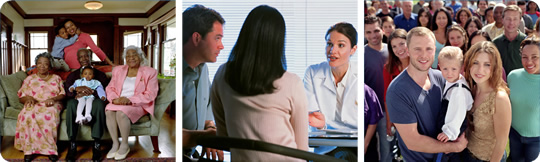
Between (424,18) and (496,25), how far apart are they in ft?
1.83

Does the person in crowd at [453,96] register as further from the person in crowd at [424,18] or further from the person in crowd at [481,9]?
the person in crowd at [481,9]

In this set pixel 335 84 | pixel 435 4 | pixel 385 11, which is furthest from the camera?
pixel 385 11

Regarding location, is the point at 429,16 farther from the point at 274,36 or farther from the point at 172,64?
the point at 172,64

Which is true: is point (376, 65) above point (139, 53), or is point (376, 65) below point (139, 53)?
below

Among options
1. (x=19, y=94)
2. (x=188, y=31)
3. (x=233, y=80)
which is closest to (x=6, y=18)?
(x=19, y=94)

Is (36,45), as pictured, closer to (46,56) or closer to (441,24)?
(46,56)

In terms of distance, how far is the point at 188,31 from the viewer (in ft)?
11.8

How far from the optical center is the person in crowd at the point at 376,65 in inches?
153

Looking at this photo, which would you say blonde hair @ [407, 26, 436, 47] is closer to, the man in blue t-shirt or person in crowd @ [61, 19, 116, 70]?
the man in blue t-shirt

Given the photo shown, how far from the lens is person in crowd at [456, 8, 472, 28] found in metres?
4.40

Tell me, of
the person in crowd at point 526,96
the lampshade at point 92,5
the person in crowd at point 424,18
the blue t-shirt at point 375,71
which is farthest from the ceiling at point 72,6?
the person in crowd at point 526,96

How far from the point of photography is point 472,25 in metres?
4.08

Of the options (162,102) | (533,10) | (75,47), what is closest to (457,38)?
(533,10)

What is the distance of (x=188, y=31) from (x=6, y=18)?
4.96ft
